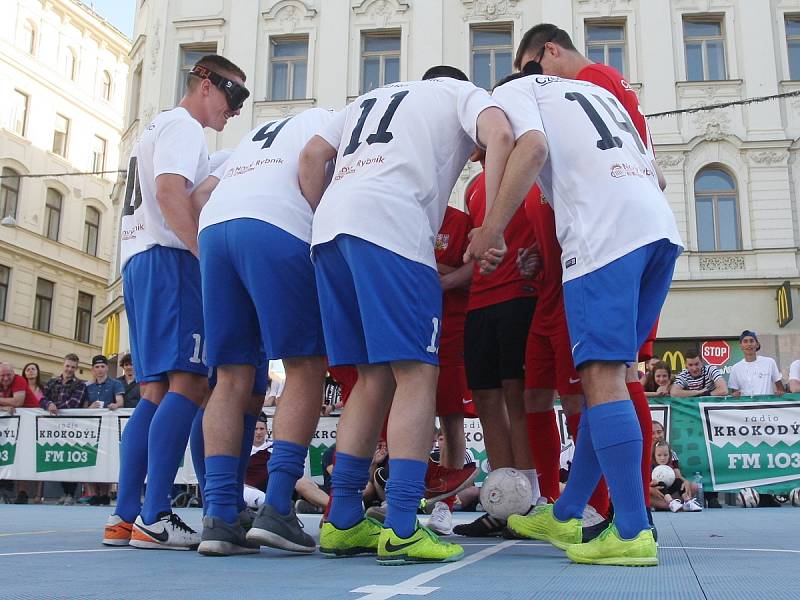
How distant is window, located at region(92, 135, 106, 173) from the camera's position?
116 ft

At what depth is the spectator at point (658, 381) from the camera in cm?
992

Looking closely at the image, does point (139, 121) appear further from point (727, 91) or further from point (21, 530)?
point (21, 530)

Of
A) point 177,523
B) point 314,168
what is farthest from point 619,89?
point 177,523

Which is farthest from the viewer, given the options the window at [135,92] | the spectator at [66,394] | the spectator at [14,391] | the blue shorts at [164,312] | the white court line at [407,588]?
the window at [135,92]

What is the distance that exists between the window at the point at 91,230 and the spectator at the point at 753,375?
28.5 meters

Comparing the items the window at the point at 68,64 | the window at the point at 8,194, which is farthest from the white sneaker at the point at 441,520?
the window at the point at 68,64

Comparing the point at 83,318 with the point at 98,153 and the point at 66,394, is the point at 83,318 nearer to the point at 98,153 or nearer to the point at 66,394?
the point at 98,153

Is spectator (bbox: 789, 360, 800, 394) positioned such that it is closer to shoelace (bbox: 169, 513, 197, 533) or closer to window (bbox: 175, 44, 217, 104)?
shoelace (bbox: 169, 513, 197, 533)

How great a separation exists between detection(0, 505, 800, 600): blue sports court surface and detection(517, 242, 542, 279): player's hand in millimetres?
1312

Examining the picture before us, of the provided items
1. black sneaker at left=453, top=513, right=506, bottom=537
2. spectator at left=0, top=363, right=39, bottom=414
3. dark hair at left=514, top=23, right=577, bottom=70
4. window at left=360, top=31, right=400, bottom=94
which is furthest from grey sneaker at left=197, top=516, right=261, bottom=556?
window at left=360, top=31, right=400, bottom=94

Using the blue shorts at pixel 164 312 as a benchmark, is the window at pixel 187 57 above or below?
above

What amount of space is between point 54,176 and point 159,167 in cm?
3104

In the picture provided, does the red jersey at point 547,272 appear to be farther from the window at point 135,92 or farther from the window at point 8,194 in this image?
the window at point 8,194

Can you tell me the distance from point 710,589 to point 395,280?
1556 millimetres
